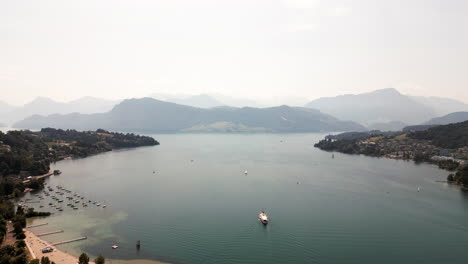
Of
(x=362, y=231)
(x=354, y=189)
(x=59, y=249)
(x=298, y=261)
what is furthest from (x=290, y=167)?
(x=59, y=249)

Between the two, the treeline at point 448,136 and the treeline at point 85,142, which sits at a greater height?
the treeline at point 448,136

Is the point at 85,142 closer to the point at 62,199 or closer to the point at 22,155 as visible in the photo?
the point at 22,155

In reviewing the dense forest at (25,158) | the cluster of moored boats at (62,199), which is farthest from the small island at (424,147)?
the dense forest at (25,158)

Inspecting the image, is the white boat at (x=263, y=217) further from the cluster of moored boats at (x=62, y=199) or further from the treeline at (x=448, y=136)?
the treeline at (x=448, y=136)

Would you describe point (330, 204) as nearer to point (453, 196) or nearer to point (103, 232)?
point (453, 196)

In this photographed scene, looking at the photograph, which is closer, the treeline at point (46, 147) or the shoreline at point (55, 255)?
the shoreline at point (55, 255)

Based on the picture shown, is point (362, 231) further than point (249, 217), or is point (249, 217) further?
point (249, 217)

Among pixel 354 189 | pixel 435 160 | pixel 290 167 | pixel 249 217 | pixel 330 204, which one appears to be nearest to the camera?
pixel 249 217
